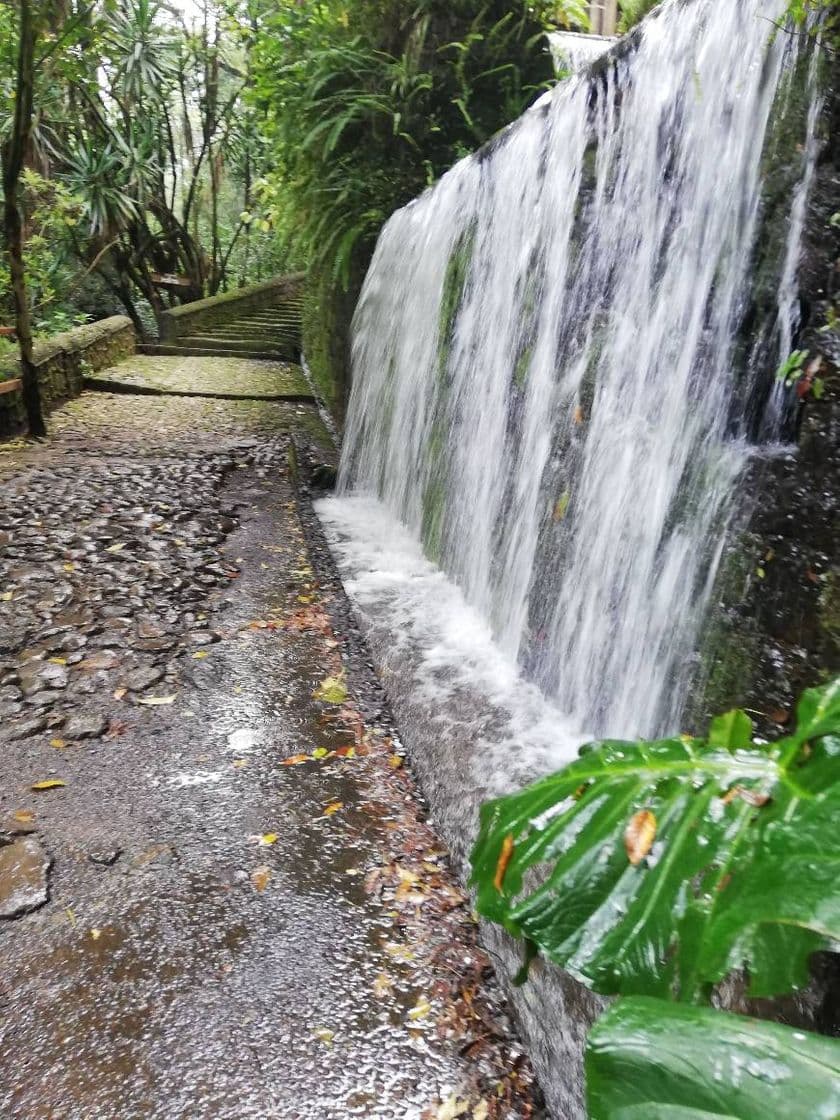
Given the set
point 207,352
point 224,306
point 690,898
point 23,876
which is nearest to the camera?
point 690,898

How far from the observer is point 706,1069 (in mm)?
Result: 529

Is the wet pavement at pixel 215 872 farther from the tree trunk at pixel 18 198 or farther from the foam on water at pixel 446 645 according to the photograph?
the tree trunk at pixel 18 198

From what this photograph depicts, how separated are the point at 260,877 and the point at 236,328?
13.6 metres

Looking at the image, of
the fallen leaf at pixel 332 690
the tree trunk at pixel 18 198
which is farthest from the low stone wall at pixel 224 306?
the fallen leaf at pixel 332 690

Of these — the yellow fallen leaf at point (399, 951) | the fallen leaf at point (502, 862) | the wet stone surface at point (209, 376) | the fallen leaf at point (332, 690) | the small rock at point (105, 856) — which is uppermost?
the fallen leaf at point (502, 862)

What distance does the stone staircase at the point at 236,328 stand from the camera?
13188 mm

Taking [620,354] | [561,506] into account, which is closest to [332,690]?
[561,506]

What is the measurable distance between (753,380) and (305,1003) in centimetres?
191

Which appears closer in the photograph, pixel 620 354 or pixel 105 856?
pixel 105 856

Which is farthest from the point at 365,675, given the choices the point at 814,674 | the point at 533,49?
the point at 533,49

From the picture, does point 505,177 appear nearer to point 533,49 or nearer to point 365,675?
point 365,675

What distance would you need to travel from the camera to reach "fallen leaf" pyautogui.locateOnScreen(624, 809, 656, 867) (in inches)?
37.3

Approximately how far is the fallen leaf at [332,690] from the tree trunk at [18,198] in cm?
471

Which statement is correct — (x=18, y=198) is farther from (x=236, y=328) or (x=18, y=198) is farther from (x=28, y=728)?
(x=236, y=328)
